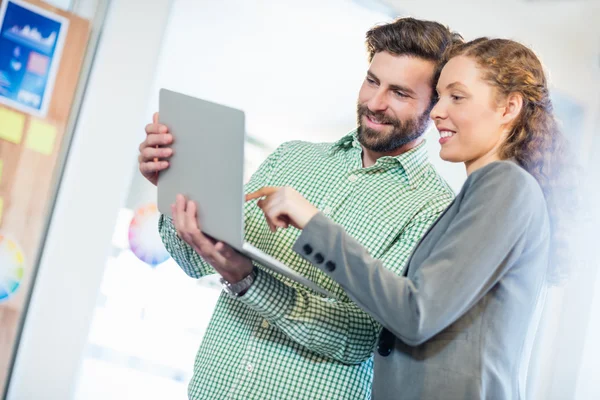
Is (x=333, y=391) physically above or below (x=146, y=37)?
below

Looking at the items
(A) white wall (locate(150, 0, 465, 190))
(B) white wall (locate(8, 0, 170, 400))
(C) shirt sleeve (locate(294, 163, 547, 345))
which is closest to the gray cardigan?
(C) shirt sleeve (locate(294, 163, 547, 345))

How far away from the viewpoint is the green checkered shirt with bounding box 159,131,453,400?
1.39 metres

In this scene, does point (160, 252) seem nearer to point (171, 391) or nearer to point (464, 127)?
point (171, 391)

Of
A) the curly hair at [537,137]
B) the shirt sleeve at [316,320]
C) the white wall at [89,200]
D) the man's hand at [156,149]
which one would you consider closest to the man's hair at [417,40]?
the curly hair at [537,137]

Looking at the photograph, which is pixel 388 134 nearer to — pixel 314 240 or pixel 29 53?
pixel 314 240

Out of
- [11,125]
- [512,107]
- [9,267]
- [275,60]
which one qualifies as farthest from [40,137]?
[512,107]

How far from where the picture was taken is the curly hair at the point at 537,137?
1.22 meters

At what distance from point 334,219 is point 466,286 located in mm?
614

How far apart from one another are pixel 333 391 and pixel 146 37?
2084 mm

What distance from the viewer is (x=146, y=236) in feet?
10.8

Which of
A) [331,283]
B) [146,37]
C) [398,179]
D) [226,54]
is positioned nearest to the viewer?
[331,283]

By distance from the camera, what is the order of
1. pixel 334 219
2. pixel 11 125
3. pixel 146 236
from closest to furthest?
pixel 334 219, pixel 11 125, pixel 146 236

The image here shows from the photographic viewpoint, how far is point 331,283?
1.54m

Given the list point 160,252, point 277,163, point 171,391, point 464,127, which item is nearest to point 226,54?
point 160,252
